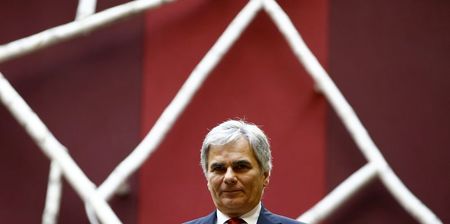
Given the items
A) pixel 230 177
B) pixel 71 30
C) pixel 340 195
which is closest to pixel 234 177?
pixel 230 177

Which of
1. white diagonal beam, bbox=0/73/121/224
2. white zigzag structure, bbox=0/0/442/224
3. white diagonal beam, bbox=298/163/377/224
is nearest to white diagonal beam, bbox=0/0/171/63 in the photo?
white zigzag structure, bbox=0/0/442/224

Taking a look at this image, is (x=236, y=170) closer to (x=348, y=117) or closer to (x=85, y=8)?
(x=348, y=117)

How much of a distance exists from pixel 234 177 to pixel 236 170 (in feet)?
0.07

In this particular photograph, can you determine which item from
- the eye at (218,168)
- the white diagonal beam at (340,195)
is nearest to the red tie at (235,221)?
the eye at (218,168)

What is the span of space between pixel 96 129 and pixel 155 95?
251mm

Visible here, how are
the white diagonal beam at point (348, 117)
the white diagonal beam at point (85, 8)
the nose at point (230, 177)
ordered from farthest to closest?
1. the white diagonal beam at point (85, 8)
2. the white diagonal beam at point (348, 117)
3. the nose at point (230, 177)

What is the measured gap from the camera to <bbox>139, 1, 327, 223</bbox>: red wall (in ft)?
9.50

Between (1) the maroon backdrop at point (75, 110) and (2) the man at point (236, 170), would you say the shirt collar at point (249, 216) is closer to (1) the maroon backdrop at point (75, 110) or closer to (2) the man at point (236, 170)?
(2) the man at point (236, 170)

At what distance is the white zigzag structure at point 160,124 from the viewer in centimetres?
273

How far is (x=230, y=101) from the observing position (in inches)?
117

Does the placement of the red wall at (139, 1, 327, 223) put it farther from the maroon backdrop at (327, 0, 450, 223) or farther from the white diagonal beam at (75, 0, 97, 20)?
the white diagonal beam at (75, 0, 97, 20)

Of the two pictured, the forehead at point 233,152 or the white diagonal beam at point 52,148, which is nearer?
Result: the forehead at point 233,152

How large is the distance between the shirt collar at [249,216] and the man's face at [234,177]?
2 centimetres

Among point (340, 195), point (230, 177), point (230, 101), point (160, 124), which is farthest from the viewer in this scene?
point (230, 101)
